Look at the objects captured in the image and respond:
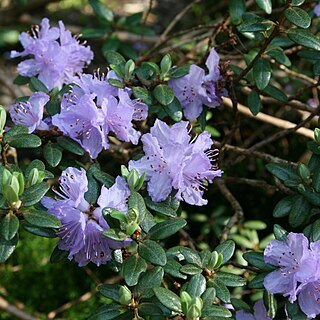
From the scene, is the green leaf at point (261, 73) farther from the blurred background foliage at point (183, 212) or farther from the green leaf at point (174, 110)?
the blurred background foliage at point (183, 212)

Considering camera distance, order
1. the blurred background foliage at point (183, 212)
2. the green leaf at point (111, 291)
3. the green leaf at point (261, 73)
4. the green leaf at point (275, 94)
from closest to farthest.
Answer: the green leaf at point (111, 291) < the green leaf at point (261, 73) < the green leaf at point (275, 94) < the blurred background foliage at point (183, 212)

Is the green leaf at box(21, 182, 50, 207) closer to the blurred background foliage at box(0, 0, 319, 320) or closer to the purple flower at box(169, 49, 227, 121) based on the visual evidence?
the purple flower at box(169, 49, 227, 121)

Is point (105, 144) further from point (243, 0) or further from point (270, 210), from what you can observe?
point (270, 210)

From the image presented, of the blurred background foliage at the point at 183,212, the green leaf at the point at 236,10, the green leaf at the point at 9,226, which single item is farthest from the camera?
the blurred background foliage at the point at 183,212

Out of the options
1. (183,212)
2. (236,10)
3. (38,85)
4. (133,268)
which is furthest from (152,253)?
(183,212)

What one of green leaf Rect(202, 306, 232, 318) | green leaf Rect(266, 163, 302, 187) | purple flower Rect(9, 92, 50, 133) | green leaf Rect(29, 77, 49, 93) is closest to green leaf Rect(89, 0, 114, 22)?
green leaf Rect(29, 77, 49, 93)

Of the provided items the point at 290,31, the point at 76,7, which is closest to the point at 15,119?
the point at 290,31

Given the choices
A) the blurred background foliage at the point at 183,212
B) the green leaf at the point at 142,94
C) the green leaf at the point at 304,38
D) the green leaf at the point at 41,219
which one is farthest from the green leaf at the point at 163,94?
the blurred background foliage at the point at 183,212
